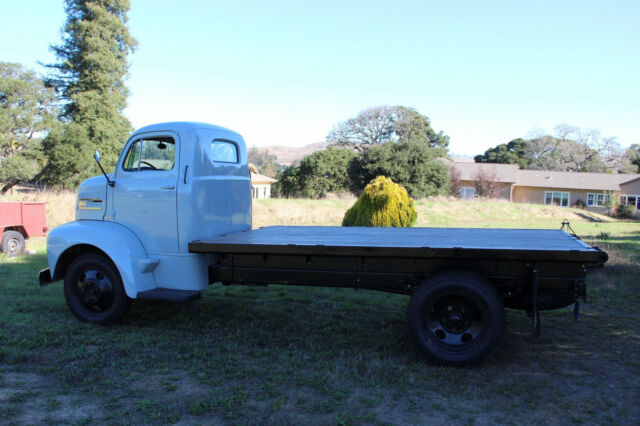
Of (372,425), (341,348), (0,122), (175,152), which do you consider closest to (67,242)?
(175,152)

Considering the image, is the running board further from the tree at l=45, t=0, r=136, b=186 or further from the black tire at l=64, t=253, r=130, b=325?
the tree at l=45, t=0, r=136, b=186

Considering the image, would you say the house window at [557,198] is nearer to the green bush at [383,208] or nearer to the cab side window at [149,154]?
the green bush at [383,208]

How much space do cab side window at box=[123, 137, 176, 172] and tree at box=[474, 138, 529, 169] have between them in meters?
70.6

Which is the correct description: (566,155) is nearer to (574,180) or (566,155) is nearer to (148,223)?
(574,180)

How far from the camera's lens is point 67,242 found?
577cm

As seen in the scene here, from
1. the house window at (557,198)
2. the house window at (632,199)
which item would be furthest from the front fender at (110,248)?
the house window at (632,199)

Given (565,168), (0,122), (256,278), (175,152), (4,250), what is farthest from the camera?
(565,168)

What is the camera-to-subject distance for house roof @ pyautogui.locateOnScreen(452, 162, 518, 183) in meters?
52.1

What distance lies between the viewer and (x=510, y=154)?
229 feet

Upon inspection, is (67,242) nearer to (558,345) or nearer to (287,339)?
(287,339)

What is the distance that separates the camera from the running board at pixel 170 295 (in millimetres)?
5177

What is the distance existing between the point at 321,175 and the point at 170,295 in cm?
3754

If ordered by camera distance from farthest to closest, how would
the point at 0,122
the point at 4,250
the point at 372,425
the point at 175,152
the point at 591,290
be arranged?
1. the point at 0,122
2. the point at 4,250
3. the point at 591,290
4. the point at 175,152
5. the point at 372,425

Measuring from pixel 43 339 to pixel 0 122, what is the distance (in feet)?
101
